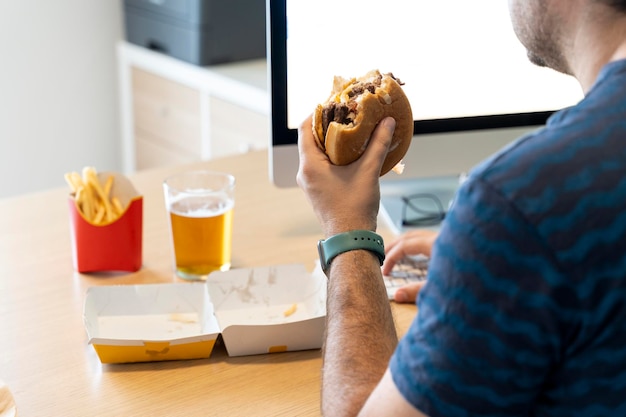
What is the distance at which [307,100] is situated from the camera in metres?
1.24

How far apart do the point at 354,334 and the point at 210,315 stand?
0.32m

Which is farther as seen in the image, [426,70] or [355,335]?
[426,70]

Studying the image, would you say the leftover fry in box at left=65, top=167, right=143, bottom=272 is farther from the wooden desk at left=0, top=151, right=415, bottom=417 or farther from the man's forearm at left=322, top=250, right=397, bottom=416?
the man's forearm at left=322, top=250, right=397, bottom=416

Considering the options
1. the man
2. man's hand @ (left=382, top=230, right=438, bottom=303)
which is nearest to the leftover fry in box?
man's hand @ (left=382, top=230, right=438, bottom=303)

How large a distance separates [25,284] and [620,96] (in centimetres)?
88

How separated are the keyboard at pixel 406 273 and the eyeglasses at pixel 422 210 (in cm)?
16

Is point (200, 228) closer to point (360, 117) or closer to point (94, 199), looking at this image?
point (94, 199)

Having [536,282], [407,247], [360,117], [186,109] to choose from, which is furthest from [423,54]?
[186,109]

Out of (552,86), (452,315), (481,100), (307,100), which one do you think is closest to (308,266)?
(307,100)

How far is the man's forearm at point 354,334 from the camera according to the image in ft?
2.54

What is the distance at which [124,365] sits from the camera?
1.02 metres

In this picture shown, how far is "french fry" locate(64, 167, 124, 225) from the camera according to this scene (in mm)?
1213

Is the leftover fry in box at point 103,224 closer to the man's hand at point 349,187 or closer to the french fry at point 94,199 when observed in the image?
the french fry at point 94,199

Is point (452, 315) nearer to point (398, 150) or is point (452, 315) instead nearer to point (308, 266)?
point (398, 150)
